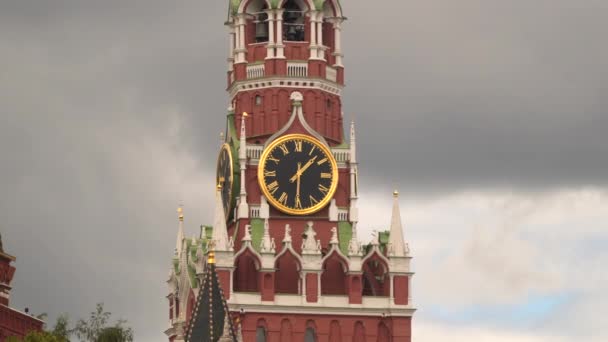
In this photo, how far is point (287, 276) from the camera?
132750 mm

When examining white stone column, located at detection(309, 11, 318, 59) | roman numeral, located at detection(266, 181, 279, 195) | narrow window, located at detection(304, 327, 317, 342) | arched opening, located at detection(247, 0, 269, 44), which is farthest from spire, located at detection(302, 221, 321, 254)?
arched opening, located at detection(247, 0, 269, 44)

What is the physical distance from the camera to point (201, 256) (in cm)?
13425

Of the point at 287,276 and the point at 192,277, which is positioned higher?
the point at 192,277

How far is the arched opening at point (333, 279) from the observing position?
133m

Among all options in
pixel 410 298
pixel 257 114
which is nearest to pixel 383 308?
pixel 410 298

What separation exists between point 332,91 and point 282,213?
608 cm

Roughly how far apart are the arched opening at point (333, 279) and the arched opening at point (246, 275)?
2.67 m

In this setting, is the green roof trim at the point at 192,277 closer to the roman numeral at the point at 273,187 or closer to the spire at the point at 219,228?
the spire at the point at 219,228

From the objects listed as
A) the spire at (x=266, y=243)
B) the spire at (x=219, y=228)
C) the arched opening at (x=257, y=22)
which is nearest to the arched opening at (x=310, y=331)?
the spire at (x=266, y=243)

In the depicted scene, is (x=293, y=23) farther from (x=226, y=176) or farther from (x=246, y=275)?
(x=246, y=275)

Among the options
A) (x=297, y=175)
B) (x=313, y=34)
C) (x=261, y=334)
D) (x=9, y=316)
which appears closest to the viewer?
(x=9, y=316)

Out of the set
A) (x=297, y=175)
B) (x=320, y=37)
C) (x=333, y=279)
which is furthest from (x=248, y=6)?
(x=333, y=279)

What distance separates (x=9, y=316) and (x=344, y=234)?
14530 mm

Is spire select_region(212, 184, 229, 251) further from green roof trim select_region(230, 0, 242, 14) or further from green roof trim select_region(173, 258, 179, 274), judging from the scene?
green roof trim select_region(230, 0, 242, 14)
